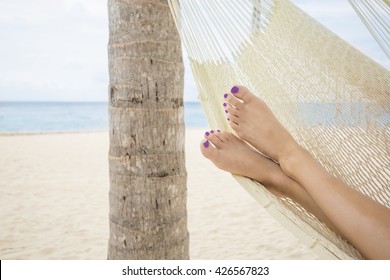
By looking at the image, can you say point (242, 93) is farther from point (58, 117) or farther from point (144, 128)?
point (58, 117)

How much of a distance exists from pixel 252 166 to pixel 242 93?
0.24 meters

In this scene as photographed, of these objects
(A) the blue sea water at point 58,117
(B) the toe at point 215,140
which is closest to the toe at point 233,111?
(B) the toe at point 215,140

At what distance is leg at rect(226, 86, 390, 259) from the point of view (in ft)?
2.71

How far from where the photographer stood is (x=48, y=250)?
233cm

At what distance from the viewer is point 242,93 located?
117cm

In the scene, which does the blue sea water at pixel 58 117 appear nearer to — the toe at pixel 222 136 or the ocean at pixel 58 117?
the ocean at pixel 58 117

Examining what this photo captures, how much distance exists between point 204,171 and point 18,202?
81.3 inches

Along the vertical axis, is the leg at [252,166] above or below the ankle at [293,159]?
below

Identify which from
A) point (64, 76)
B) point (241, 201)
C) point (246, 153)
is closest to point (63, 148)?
point (241, 201)

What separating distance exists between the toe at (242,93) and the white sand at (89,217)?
1.28 metres

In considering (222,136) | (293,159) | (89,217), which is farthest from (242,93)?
(89,217)

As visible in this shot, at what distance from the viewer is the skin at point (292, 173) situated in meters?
0.83

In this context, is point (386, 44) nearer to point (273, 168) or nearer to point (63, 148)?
point (273, 168)

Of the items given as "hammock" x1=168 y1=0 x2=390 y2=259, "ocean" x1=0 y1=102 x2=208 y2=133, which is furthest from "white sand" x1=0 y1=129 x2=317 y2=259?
"ocean" x1=0 y1=102 x2=208 y2=133
